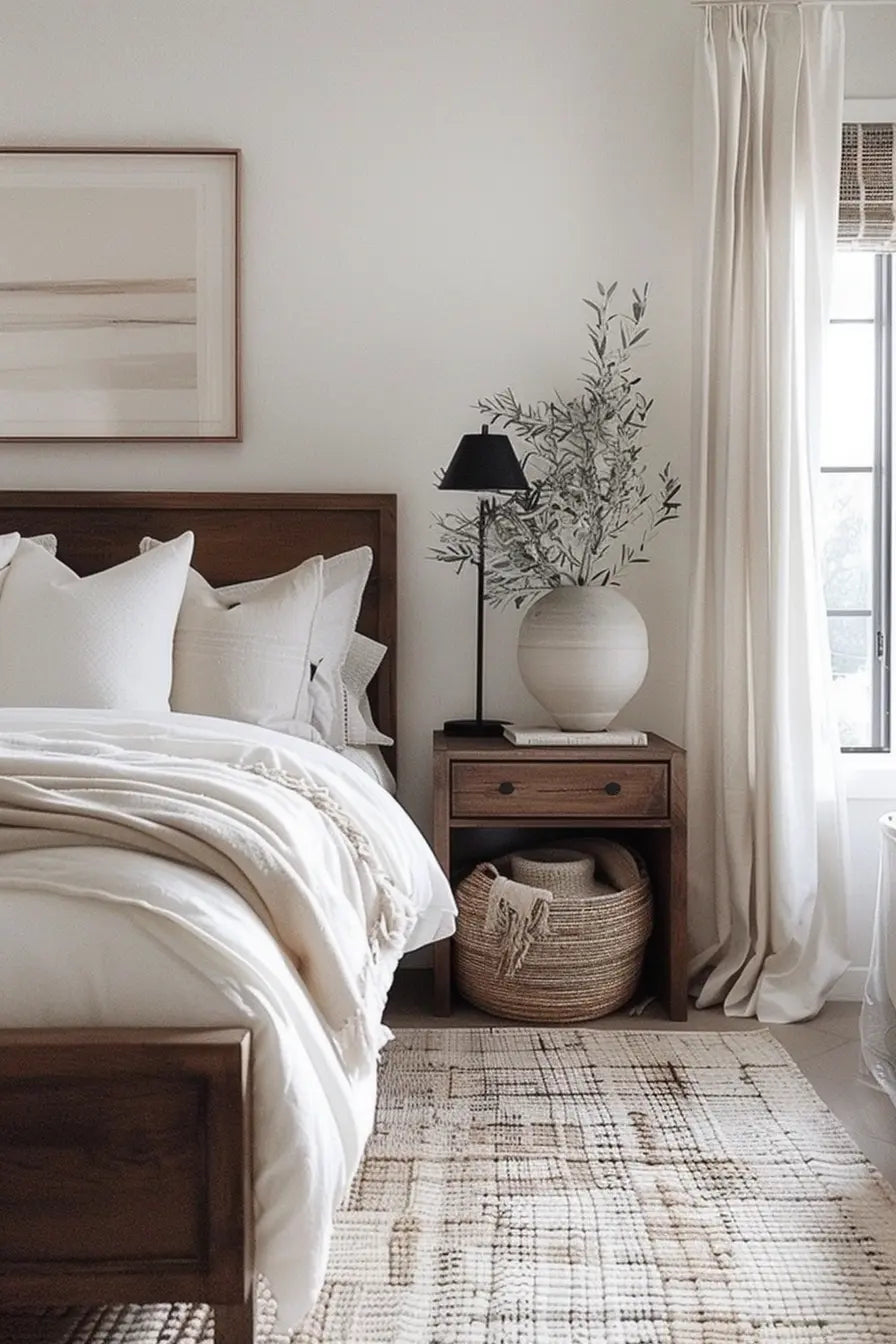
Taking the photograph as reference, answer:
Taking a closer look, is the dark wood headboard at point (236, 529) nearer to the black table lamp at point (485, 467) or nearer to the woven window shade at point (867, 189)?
the black table lamp at point (485, 467)

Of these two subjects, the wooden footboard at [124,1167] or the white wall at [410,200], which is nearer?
the wooden footboard at [124,1167]

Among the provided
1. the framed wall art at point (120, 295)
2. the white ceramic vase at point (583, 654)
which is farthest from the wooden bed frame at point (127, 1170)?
the framed wall art at point (120, 295)

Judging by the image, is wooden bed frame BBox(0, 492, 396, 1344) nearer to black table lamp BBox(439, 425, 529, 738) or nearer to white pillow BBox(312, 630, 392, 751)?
white pillow BBox(312, 630, 392, 751)

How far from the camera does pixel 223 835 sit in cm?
174

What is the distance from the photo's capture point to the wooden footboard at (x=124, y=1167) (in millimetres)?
1500

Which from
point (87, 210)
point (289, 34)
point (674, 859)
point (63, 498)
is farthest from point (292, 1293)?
point (289, 34)

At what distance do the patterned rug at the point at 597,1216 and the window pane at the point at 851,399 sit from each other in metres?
1.73

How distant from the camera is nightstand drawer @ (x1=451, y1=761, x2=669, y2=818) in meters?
3.25

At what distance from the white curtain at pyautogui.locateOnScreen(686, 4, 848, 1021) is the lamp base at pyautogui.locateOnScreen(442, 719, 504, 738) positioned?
19.8 inches

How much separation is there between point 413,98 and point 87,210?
0.93m

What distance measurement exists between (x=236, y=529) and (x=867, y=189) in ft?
6.23

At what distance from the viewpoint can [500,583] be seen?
3611 mm

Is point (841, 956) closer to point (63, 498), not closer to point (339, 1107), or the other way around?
point (339, 1107)

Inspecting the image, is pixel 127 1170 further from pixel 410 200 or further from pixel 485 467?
pixel 410 200
